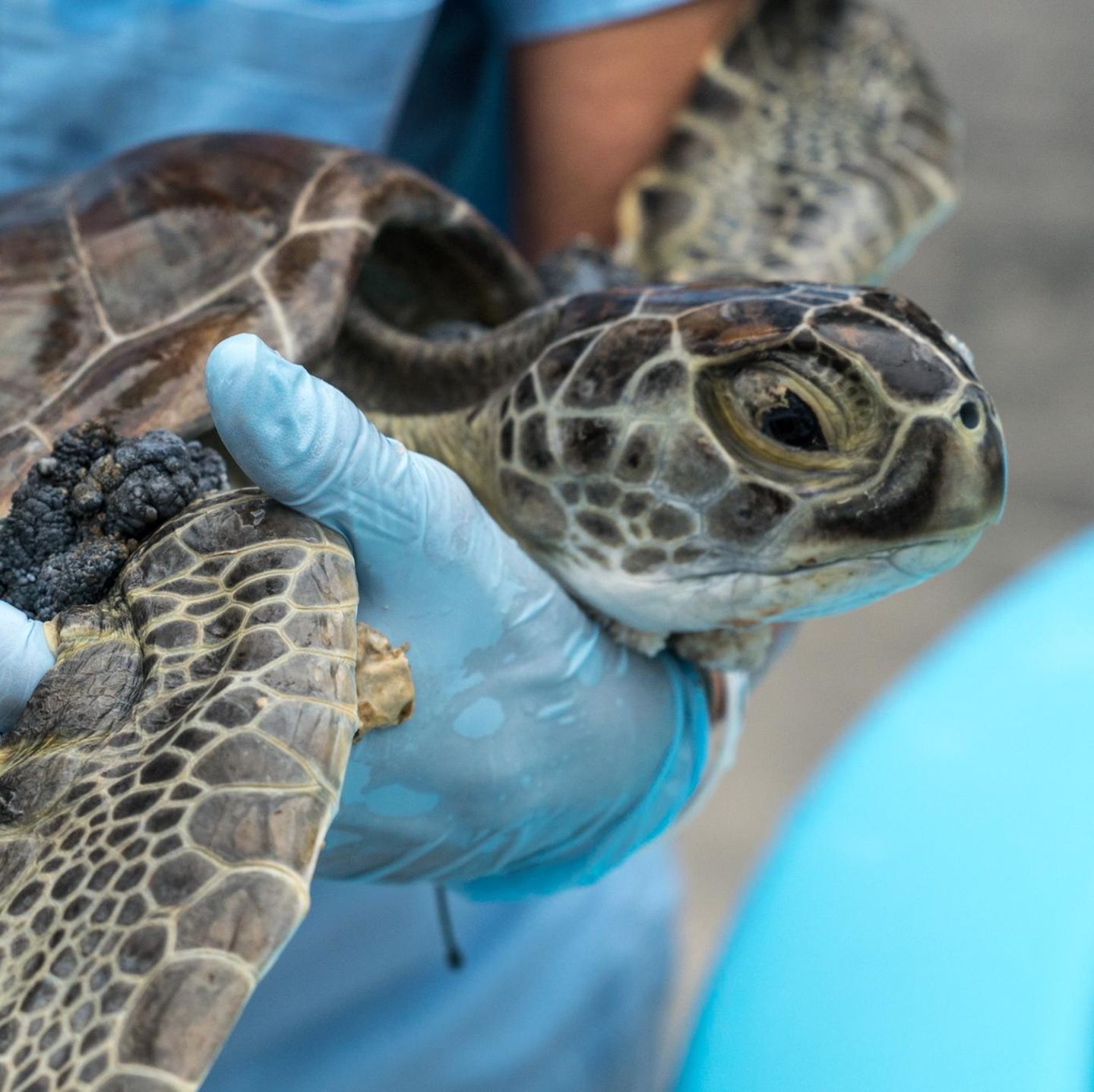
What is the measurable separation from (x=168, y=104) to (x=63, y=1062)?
688 millimetres

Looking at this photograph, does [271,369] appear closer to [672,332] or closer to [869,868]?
[672,332]

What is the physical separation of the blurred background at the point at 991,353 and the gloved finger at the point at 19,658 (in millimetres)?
1742

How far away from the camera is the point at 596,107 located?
1063mm

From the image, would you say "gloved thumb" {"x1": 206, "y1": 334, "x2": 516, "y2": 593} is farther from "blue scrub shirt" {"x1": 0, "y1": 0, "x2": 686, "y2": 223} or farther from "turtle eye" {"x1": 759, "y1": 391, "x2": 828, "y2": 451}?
"blue scrub shirt" {"x1": 0, "y1": 0, "x2": 686, "y2": 223}

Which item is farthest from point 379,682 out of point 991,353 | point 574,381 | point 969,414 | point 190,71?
point 991,353

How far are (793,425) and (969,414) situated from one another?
0.27ft

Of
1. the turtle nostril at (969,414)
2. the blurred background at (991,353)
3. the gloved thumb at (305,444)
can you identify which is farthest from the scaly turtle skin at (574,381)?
the blurred background at (991,353)

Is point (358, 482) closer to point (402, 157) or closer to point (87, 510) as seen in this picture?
point (87, 510)

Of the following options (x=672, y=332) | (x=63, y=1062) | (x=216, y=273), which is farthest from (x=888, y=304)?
(x=63, y=1062)

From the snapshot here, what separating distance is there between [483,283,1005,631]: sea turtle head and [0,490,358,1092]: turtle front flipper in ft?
0.51

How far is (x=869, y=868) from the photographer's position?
88cm

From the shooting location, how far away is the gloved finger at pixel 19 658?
0.49 m

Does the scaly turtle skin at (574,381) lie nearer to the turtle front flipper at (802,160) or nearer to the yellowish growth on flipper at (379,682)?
the yellowish growth on flipper at (379,682)

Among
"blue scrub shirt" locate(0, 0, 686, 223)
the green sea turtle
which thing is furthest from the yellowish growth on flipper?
"blue scrub shirt" locate(0, 0, 686, 223)
